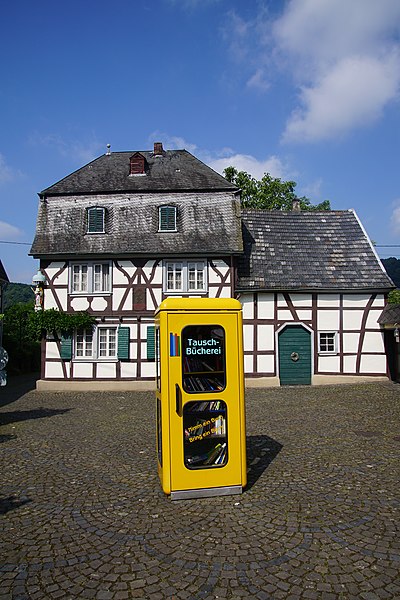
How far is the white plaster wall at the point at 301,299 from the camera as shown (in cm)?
1780

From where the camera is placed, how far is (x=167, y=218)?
18.3 m

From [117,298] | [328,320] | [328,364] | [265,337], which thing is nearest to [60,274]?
[117,298]

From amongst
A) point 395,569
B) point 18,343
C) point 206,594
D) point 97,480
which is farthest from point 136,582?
point 18,343

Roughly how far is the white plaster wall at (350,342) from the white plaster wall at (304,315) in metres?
1.52

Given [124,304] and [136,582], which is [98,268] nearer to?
[124,304]

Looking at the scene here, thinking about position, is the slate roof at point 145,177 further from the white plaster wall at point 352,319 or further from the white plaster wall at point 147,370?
the white plaster wall at point 147,370

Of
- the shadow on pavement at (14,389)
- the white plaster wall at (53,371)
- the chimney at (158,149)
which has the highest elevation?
the chimney at (158,149)

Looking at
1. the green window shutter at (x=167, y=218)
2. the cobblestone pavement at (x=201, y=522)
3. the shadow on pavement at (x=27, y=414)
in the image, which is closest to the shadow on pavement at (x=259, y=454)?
the cobblestone pavement at (x=201, y=522)

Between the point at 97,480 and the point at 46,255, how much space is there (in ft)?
42.3

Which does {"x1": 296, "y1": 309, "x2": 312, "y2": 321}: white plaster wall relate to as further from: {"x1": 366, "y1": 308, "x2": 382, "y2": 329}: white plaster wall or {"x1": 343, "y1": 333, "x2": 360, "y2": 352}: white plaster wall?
{"x1": 366, "y1": 308, "x2": 382, "y2": 329}: white plaster wall

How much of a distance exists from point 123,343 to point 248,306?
4993 millimetres

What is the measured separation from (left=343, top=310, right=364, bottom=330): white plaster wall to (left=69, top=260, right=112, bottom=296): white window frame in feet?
30.3

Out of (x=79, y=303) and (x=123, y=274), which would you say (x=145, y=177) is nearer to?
(x=123, y=274)

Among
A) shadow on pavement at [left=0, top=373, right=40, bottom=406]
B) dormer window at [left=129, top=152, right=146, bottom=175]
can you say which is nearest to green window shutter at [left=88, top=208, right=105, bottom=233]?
dormer window at [left=129, top=152, right=146, bottom=175]
